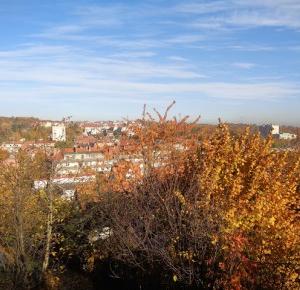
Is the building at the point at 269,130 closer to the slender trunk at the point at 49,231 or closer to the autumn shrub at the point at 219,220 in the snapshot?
the autumn shrub at the point at 219,220

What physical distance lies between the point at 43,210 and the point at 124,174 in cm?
433

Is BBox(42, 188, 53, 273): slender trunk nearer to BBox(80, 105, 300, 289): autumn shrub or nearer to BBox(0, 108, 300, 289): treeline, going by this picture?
BBox(0, 108, 300, 289): treeline

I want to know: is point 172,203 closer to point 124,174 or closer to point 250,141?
point 250,141

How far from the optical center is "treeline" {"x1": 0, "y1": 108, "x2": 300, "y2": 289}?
1167 centimetres

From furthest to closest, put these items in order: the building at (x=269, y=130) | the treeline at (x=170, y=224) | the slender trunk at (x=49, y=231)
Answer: the slender trunk at (x=49, y=231) < the building at (x=269, y=130) < the treeline at (x=170, y=224)

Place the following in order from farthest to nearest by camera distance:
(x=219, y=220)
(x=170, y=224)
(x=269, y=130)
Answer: (x=269, y=130)
(x=170, y=224)
(x=219, y=220)

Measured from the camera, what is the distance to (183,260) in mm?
12492

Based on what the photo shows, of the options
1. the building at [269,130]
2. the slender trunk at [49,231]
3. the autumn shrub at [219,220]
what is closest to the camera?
the autumn shrub at [219,220]

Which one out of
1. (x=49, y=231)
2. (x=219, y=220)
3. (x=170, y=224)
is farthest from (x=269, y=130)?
(x=49, y=231)

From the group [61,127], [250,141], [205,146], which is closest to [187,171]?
[205,146]

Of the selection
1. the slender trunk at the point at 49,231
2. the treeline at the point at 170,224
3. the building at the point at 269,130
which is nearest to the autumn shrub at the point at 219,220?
the treeline at the point at 170,224

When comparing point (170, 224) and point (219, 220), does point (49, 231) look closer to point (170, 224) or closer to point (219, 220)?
point (170, 224)

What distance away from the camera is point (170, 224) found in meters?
12.9

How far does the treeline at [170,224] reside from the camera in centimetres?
1167
